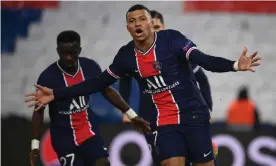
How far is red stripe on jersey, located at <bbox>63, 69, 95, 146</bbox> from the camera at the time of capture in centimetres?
650

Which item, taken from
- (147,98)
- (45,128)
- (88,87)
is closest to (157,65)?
(88,87)

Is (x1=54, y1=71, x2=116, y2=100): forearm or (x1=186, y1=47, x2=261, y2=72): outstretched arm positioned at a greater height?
(x1=186, y1=47, x2=261, y2=72): outstretched arm

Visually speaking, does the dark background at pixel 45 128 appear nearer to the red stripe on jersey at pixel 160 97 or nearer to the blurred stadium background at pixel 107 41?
the blurred stadium background at pixel 107 41

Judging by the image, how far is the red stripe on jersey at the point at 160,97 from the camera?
18.3ft

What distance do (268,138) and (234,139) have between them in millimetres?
482

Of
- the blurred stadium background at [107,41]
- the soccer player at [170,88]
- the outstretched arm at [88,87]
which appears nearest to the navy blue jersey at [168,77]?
the soccer player at [170,88]

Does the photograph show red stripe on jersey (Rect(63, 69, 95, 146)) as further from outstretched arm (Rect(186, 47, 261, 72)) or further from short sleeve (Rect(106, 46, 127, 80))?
outstretched arm (Rect(186, 47, 261, 72))

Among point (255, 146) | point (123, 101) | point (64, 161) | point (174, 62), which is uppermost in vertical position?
point (174, 62)

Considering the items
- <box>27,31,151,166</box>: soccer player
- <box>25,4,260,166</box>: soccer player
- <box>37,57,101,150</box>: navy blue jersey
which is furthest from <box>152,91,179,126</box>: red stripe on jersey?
<box>37,57,101,150</box>: navy blue jersey

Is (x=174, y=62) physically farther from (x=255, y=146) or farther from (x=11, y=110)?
(x=11, y=110)

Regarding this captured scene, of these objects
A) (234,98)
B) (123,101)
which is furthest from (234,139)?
(123,101)

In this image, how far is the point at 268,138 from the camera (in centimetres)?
938

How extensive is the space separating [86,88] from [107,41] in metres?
4.54

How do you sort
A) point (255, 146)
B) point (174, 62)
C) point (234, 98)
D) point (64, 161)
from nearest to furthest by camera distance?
point (174, 62) < point (64, 161) < point (255, 146) < point (234, 98)
